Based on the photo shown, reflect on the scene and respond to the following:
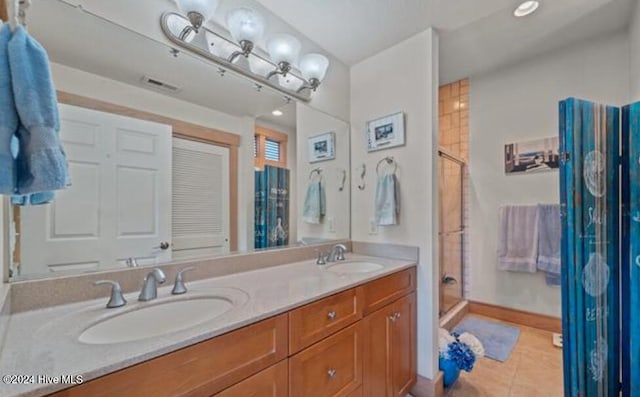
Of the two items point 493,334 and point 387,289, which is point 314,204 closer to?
point 387,289

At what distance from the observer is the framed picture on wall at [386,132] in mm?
1951

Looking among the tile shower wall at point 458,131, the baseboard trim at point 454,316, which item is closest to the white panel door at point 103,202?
the baseboard trim at point 454,316

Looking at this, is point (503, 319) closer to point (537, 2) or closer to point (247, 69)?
point (537, 2)

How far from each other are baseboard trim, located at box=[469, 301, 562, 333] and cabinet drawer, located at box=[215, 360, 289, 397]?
2.69 metres

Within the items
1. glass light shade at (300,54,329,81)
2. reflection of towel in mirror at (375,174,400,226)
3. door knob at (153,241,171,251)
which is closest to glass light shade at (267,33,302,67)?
glass light shade at (300,54,329,81)

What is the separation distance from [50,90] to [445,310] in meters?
3.14

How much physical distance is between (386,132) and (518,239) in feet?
5.88

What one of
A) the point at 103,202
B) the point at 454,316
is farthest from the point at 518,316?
the point at 103,202

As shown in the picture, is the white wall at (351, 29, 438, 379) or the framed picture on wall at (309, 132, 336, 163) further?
the framed picture on wall at (309, 132, 336, 163)

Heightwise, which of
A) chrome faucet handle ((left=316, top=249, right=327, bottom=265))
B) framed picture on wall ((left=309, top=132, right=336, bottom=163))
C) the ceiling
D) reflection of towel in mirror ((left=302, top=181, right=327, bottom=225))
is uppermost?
the ceiling

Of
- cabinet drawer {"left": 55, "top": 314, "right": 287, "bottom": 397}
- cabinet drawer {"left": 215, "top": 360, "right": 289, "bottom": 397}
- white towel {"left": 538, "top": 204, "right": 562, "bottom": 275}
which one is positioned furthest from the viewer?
white towel {"left": 538, "top": 204, "right": 562, "bottom": 275}

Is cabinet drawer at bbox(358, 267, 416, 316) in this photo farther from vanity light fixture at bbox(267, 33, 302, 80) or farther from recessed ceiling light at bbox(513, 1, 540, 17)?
recessed ceiling light at bbox(513, 1, 540, 17)

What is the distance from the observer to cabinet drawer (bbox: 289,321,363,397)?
3.51ft

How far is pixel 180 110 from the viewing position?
1.41 meters
